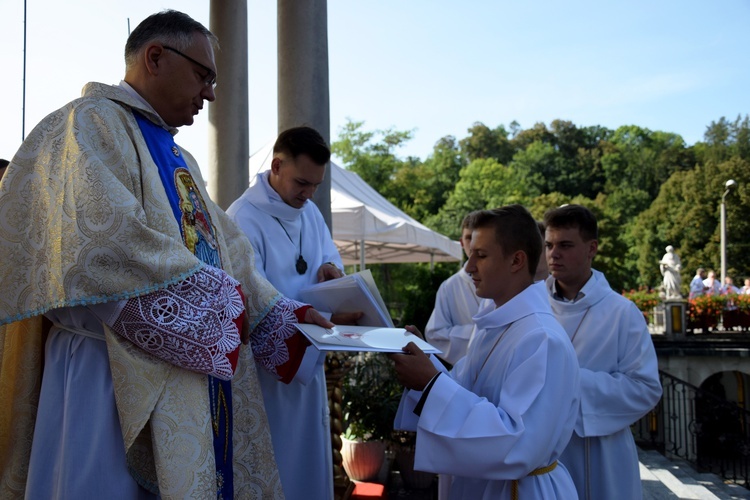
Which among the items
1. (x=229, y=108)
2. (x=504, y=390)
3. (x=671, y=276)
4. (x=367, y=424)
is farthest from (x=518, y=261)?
(x=671, y=276)

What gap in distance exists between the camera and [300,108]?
5.96 metres

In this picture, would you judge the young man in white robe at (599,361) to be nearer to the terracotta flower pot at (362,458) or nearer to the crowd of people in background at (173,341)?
the crowd of people in background at (173,341)

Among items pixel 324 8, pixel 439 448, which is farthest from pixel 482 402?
pixel 324 8

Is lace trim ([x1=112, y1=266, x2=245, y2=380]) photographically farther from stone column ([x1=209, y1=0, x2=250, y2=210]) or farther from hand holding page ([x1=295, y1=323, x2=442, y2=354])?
stone column ([x1=209, y1=0, x2=250, y2=210])

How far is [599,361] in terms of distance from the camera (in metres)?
3.48

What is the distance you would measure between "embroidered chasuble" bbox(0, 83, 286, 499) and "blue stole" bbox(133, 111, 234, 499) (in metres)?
0.11

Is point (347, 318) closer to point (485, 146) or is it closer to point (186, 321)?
point (186, 321)

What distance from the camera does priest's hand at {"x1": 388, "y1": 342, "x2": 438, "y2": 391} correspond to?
96.1 inches

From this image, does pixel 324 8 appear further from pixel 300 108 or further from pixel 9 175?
pixel 9 175

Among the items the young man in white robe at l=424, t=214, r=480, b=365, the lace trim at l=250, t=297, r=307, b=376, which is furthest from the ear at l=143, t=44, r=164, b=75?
the young man in white robe at l=424, t=214, r=480, b=365

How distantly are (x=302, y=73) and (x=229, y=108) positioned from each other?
1.95 m

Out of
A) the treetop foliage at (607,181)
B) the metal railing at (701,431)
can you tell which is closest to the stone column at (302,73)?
the metal railing at (701,431)

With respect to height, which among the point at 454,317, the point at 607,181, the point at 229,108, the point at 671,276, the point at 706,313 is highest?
the point at 607,181

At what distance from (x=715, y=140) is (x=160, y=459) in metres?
64.6
